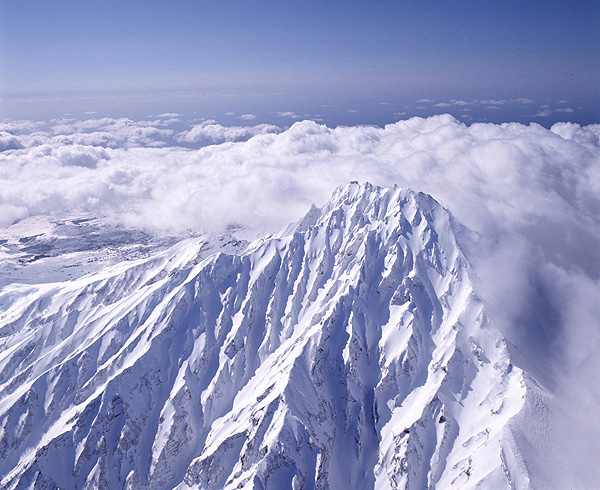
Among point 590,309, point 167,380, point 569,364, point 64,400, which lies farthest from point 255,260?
point 590,309

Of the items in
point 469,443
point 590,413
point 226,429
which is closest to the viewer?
point 469,443

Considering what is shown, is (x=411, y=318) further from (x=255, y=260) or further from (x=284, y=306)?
(x=255, y=260)

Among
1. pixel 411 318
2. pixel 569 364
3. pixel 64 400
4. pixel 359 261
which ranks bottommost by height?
pixel 64 400

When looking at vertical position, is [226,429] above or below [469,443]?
below

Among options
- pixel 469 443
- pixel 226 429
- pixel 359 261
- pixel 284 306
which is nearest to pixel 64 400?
pixel 226 429

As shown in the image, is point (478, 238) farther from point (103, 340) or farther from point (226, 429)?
point (103, 340)

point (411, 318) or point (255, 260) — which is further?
point (255, 260)

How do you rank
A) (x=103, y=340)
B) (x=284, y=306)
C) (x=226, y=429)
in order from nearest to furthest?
1. (x=226, y=429)
2. (x=103, y=340)
3. (x=284, y=306)
